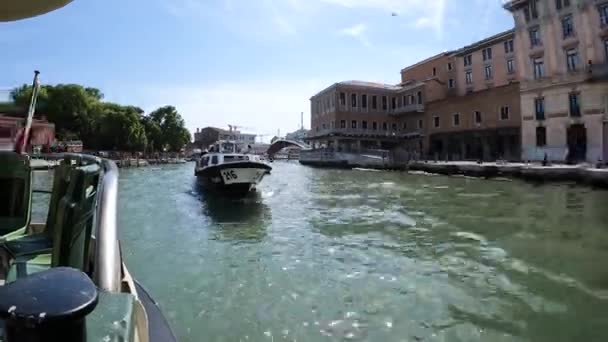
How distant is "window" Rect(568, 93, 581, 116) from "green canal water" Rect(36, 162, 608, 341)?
23135 millimetres

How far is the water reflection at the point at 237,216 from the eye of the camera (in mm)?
9750

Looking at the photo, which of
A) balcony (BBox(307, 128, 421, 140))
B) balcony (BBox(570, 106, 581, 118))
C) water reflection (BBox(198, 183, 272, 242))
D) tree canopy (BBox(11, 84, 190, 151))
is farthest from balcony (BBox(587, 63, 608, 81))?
tree canopy (BBox(11, 84, 190, 151))

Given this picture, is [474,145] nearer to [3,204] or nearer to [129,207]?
[129,207]

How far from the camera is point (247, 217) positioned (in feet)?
39.9

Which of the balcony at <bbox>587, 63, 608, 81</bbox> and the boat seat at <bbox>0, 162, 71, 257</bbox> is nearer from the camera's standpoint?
the boat seat at <bbox>0, 162, 71, 257</bbox>

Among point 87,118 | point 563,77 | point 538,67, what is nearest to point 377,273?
point 563,77

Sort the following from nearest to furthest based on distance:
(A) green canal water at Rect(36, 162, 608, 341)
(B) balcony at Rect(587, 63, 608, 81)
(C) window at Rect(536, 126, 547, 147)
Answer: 1. (A) green canal water at Rect(36, 162, 608, 341)
2. (B) balcony at Rect(587, 63, 608, 81)
3. (C) window at Rect(536, 126, 547, 147)

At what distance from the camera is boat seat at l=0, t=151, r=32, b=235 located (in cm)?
411

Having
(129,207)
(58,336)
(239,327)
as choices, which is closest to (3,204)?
(239,327)

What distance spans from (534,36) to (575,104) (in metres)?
8.11

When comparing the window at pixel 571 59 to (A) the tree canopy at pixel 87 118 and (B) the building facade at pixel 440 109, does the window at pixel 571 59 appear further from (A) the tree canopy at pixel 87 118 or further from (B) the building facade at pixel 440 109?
(A) the tree canopy at pixel 87 118

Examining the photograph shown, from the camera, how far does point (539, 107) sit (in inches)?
1377

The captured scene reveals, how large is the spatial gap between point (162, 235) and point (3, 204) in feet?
18.8

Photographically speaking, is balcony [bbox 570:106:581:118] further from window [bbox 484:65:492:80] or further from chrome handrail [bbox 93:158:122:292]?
chrome handrail [bbox 93:158:122:292]
